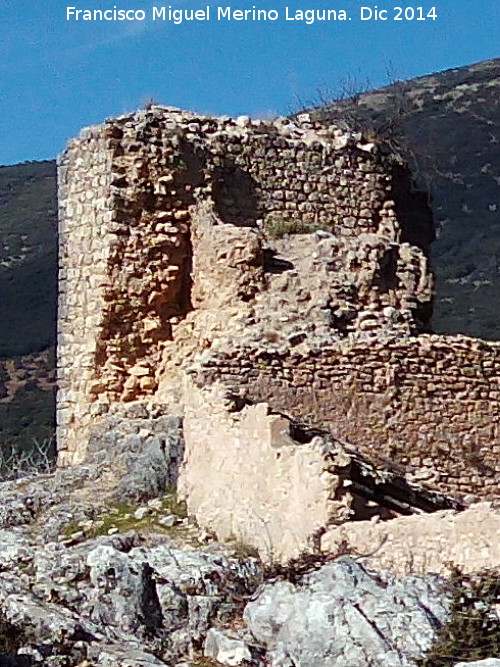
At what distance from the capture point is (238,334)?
15.4 m

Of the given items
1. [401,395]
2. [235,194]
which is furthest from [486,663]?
[235,194]

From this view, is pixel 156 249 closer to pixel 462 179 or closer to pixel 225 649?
pixel 225 649

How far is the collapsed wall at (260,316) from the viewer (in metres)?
14.1

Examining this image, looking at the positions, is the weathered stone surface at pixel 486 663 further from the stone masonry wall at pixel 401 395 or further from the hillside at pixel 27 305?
Result: the hillside at pixel 27 305

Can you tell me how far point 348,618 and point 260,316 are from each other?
593 centimetres

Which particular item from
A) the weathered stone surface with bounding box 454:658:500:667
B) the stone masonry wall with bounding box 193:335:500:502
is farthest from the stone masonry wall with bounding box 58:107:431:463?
the weathered stone surface with bounding box 454:658:500:667

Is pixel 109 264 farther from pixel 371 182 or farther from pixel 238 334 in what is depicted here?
pixel 371 182

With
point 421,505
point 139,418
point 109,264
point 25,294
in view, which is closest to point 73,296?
point 109,264

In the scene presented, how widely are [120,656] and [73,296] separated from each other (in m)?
7.21

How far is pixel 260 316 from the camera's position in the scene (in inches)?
620

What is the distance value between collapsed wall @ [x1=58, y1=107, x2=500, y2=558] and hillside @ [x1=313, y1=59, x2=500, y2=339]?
18483 mm

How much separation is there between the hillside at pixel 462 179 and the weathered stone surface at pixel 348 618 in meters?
25.7

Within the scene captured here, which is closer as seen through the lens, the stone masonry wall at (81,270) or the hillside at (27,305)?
the stone masonry wall at (81,270)

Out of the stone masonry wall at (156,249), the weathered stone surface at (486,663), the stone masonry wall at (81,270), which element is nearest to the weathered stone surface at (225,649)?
the weathered stone surface at (486,663)
